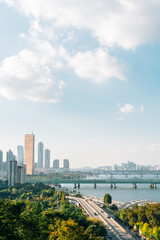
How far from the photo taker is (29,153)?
156 metres

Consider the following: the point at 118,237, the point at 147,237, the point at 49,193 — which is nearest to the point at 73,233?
the point at 118,237

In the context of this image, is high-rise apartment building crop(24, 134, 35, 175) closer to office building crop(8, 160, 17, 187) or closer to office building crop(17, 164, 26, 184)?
office building crop(17, 164, 26, 184)

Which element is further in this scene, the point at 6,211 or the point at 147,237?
the point at 147,237

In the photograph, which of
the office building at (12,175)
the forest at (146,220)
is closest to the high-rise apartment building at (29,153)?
the office building at (12,175)

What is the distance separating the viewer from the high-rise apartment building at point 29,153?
494 ft

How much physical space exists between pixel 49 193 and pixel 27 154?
11027 cm

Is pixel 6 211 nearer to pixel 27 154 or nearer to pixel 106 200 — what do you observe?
pixel 106 200

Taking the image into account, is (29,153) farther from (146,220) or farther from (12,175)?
(146,220)

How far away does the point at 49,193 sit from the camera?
49.8 m

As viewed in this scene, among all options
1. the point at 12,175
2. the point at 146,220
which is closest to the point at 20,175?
the point at 12,175

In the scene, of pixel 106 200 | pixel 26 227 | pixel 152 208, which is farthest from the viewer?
pixel 106 200

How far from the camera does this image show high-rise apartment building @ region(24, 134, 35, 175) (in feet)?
494

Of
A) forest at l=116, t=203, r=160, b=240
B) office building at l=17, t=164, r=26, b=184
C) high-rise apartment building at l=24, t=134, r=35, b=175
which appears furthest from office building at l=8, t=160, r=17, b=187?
high-rise apartment building at l=24, t=134, r=35, b=175

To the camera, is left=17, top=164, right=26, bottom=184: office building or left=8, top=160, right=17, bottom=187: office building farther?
left=17, top=164, right=26, bottom=184: office building
